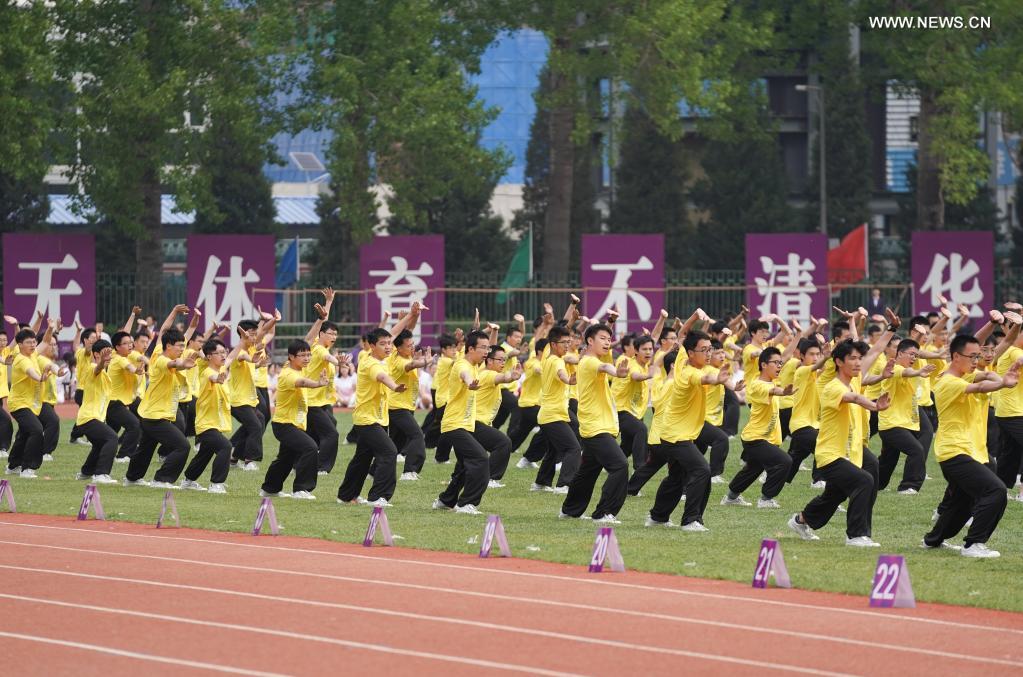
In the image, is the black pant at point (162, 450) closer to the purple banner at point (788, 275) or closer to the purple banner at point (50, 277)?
the purple banner at point (50, 277)

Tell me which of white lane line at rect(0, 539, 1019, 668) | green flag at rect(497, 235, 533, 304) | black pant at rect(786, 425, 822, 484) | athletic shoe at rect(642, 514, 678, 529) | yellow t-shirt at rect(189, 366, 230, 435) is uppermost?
green flag at rect(497, 235, 533, 304)

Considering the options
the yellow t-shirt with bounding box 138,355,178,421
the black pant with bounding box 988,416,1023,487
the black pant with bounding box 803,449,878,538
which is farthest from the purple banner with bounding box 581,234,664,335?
the black pant with bounding box 803,449,878,538

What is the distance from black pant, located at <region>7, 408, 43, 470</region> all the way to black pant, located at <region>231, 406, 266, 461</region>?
7.01ft

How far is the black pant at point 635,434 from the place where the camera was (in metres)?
18.7

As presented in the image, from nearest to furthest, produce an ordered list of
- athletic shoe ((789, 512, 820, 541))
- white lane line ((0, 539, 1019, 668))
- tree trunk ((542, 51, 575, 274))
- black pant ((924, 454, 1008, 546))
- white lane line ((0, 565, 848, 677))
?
white lane line ((0, 565, 848, 677)) < white lane line ((0, 539, 1019, 668)) < black pant ((924, 454, 1008, 546)) < athletic shoe ((789, 512, 820, 541)) < tree trunk ((542, 51, 575, 274))

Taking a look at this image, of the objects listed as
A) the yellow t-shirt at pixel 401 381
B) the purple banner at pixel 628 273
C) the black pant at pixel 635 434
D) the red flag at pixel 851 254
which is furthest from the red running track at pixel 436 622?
the red flag at pixel 851 254

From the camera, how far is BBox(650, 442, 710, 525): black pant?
14.9 m

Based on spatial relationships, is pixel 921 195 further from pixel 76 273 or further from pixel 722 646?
pixel 722 646

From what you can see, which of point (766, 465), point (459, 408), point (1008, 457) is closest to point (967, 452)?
point (766, 465)

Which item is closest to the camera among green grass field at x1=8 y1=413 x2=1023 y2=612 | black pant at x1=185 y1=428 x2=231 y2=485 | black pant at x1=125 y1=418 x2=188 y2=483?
green grass field at x1=8 y1=413 x2=1023 y2=612

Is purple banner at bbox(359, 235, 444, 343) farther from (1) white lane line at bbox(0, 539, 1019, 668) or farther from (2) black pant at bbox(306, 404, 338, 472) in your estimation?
(1) white lane line at bbox(0, 539, 1019, 668)

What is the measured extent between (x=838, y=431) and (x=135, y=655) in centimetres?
623

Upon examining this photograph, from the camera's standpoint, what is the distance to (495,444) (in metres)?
18.2

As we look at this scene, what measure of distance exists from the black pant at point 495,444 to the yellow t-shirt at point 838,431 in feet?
14.7
